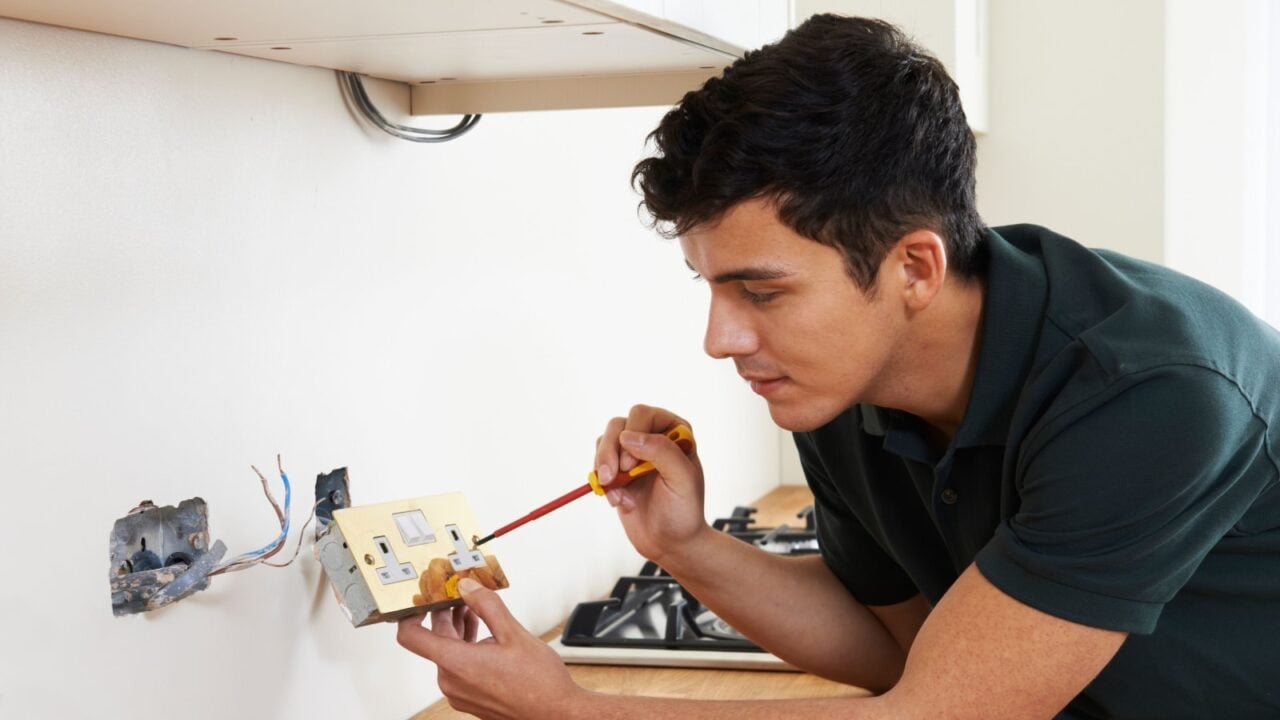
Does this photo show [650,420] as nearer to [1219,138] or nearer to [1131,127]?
[1131,127]

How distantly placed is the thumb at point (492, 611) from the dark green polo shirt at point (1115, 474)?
38 cm

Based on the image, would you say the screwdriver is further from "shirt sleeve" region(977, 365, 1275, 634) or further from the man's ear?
"shirt sleeve" region(977, 365, 1275, 634)

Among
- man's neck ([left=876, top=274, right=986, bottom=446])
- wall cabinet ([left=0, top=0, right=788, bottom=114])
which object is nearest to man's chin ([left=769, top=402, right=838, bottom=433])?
man's neck ([left=876, top=274, right=986, bottom=446])

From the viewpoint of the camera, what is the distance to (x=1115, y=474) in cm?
97

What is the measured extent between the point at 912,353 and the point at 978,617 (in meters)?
0.26

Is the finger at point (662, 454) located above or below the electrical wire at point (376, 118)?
below

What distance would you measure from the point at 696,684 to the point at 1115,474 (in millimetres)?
639

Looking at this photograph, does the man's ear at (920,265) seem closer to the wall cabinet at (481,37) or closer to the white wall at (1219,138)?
the wall cabinet at (481,37)

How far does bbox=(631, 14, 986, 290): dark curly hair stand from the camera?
1.04 meters

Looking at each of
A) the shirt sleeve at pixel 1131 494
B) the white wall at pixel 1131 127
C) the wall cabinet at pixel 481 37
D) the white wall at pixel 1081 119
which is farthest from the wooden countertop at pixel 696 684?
the white wall at pixel 1081 119

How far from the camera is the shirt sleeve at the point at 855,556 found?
4.74 feet

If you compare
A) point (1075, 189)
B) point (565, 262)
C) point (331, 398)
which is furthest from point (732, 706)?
point (1075, 189)

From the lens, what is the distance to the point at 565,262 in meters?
A: 1.73

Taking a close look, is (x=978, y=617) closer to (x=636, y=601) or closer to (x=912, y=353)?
(x=912, y=353)
